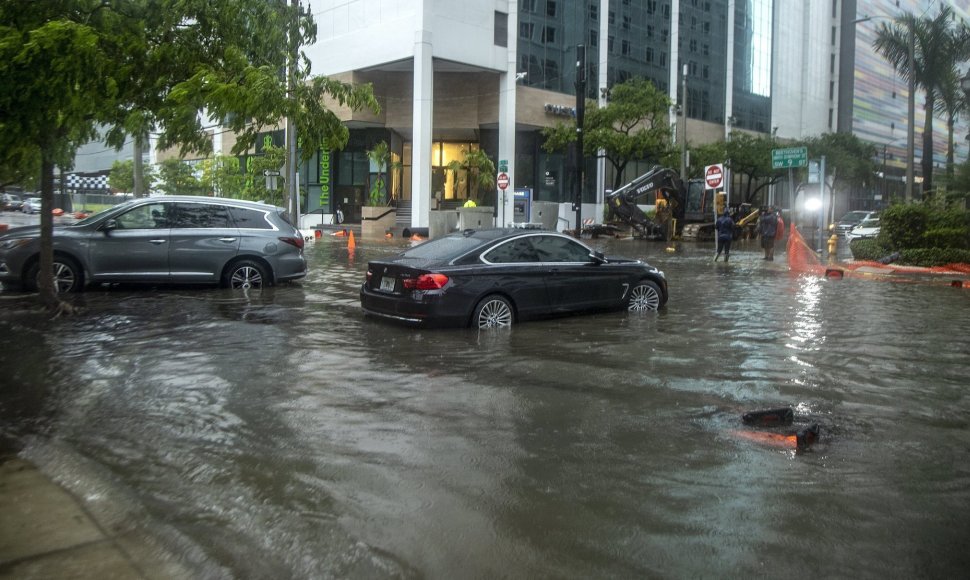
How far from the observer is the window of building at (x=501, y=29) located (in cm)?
4912

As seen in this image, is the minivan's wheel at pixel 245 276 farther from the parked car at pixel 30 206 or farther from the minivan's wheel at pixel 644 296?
the parked car at pixel 30 206

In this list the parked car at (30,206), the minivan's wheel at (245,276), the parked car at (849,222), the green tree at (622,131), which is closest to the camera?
the minivan's wheel at (245,276)

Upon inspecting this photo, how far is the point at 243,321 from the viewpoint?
466 inches

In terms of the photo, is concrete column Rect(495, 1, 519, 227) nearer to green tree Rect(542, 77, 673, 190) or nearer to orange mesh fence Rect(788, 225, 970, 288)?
green tree Rect(542, 77, 673, 190)

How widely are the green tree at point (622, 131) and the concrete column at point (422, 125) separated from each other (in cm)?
832

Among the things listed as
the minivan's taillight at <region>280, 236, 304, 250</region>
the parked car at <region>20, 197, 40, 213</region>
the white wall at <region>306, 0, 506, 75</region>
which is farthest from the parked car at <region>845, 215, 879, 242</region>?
the parked car at <region>20, 197, 40, 213</region>

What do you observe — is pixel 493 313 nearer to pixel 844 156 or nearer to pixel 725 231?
pixel 725 231

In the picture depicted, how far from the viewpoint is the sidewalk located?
158 inches

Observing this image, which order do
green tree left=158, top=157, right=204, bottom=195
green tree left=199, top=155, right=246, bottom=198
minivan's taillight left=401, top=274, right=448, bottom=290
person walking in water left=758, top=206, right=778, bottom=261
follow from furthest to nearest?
green tree left=158, top=157, right=204, bottom=195 < green tree left=199, top=155, right=246, bottom=198 < person walking in water left=758, top=206, right=778, bottom=261 < minivan's taillight left=401, top=274, right=448, bottom=290

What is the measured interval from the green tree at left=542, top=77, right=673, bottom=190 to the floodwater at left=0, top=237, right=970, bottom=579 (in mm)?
38393

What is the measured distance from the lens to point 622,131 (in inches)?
2005

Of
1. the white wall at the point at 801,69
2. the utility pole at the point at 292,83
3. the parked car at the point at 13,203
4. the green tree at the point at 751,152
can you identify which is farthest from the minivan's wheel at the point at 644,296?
the white wall at the point at 801,69

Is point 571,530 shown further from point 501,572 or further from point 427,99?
point 427,99

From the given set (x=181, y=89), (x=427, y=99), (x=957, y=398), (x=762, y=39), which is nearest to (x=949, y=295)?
(x=957, y=398)
